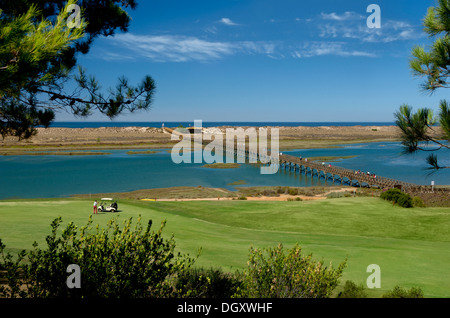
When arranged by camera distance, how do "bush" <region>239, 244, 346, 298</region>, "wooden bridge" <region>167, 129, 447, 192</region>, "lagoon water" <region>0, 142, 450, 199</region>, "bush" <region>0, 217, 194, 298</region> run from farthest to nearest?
"lagoon water" <region>0, 142, 450, 199</region>, "wooden bridge" <region>167, 129, 447, 192</region>, "bush" <region>239, 244, 346, 298</region>, "bush" <region>0, 217, 194, 298</region>

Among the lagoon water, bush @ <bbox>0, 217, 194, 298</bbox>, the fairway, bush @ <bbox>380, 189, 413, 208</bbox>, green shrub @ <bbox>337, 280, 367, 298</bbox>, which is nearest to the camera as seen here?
bush @ <bbox>0, 217, 194, 298</bbox>

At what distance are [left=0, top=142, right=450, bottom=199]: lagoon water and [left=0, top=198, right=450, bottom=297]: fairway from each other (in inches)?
804

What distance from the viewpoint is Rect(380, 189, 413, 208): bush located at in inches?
1013

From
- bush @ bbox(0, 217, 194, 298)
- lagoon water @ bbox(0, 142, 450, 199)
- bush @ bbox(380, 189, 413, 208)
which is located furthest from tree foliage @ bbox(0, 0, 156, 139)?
lagoon water @ bbox(0, 142, 450, 199)

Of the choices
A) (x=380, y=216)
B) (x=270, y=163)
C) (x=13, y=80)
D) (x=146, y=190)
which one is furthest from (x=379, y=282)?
(x=270, y=163)

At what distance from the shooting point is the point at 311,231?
1973cm

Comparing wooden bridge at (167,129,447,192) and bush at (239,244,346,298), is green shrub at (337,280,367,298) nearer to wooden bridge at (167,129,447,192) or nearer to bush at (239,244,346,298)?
bush at (239,244,346,298)

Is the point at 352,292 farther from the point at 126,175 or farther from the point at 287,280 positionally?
the point at 126,175

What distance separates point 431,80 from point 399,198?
19.7 meters

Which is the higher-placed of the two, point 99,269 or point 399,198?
point 99,269

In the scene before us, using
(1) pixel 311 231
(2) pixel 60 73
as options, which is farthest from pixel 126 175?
(2) pixel 60 73

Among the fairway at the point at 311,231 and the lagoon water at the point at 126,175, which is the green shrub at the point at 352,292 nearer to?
the fairway at the point at 311,231

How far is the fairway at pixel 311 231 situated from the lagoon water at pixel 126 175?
2042cm
